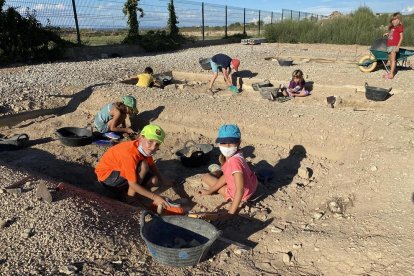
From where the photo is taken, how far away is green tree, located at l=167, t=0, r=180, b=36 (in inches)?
738

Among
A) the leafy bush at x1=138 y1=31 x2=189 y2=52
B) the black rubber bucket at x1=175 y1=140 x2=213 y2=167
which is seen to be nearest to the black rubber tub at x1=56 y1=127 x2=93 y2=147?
the black rubber bucket at x1=175 y1=140 x2=213 y2=167

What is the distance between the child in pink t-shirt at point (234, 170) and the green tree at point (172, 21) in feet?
52.0

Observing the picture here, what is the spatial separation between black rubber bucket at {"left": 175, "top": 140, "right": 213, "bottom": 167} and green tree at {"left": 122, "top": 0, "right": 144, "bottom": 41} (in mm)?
12055

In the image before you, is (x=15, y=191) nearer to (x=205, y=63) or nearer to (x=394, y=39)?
(x=205, y=63)

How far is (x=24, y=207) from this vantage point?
3312 mm

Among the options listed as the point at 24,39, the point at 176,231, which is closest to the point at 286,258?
the point at 176,231

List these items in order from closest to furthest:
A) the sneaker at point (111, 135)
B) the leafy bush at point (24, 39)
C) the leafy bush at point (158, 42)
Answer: the sneaker at point (111, 135) → the leafy bush at point (24, 39) → the leafy bush at point (158, 42)

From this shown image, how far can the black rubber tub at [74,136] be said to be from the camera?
5.41 m

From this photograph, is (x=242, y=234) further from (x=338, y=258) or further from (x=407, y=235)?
(x=407, y=235)

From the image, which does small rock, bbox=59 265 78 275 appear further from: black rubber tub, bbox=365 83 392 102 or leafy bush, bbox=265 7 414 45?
leafy bush, bbox=265 7 414 45

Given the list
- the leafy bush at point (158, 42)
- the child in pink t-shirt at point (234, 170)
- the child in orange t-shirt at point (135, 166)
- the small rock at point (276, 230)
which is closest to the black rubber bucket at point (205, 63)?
the leafy bush at point (158, 42)

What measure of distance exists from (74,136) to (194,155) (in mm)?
1993

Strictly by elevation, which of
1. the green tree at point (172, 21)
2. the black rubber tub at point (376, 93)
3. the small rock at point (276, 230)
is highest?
the green tree at point (172, 21)

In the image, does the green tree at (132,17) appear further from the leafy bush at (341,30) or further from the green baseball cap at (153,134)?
the green baseball cap at (153,134)
